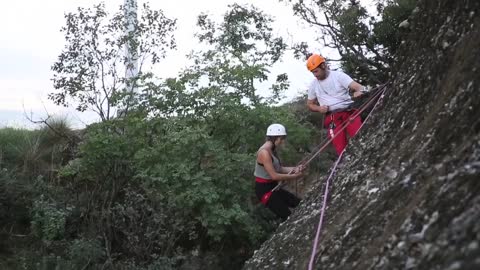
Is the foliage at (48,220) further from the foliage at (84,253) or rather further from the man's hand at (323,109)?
the man's hand at (323,109)

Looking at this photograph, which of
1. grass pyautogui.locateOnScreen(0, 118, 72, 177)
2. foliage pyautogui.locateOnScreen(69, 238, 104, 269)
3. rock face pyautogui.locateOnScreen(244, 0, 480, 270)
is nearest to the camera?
rock face pyautogui.locateOnScreen(244, 0, 480, 270)

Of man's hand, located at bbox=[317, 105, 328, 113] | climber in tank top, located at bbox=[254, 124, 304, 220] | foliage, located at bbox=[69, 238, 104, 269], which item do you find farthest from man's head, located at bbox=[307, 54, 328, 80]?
foliage, located at bbox=[69, 238, 104, 269]

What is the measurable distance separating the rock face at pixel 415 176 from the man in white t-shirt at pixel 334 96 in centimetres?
130

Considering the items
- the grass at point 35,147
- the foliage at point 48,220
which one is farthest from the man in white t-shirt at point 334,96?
the grass at point 35,147

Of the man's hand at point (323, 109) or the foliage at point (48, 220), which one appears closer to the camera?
the man's hand at point (323, 109)

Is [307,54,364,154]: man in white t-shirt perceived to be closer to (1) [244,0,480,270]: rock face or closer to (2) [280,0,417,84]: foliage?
(1) [244,0,480,270]: rock face

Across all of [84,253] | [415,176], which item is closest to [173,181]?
[84,253]

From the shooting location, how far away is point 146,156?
8352mm

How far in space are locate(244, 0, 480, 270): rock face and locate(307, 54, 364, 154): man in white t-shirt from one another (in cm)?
130

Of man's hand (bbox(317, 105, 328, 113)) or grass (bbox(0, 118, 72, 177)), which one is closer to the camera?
man's hand (bbox(317, 105, 328, 113))

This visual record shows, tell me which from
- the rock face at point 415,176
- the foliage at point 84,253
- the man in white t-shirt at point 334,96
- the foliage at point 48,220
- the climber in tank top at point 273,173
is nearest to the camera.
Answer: the rock face at point 415,176

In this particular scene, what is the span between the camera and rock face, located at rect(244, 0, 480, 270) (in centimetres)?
257

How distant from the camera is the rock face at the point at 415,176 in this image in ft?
8.42

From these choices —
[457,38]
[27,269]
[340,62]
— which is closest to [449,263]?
[457,38]
